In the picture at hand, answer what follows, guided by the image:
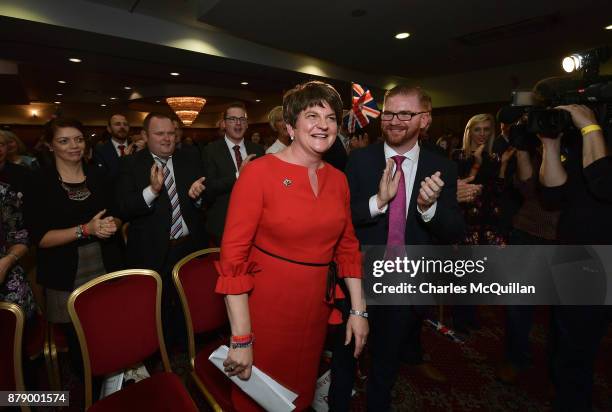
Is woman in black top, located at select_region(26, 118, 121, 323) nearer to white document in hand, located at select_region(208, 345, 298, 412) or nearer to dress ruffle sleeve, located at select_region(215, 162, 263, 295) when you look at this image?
dress ruffle sleeve, located at select_region(215, 162, 263, 295)

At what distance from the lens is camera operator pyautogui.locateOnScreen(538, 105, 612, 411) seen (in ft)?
→ 4.65

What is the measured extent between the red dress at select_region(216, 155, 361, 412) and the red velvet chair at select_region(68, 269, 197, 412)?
373mm

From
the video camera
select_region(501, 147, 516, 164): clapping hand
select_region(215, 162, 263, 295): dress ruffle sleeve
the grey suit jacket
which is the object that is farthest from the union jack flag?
select_region(215, 162, 263, 295): dress ruffle sleeve

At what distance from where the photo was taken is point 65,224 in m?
1.95

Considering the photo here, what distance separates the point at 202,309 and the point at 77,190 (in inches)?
44.2

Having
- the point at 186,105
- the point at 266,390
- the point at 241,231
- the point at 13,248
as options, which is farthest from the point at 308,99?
the point at 186,105

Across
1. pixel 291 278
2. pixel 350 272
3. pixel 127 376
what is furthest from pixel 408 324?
pixel 127 376

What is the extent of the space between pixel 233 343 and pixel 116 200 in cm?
157

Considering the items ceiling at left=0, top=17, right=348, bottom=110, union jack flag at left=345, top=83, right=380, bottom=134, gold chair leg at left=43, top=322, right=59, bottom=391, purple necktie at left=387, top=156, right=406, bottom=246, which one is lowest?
gold chair leg at left=43, top=322, right=59, bottom=391

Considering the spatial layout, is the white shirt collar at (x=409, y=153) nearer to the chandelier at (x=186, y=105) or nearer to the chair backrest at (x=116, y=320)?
the chair backrest at (x=116, y=320)

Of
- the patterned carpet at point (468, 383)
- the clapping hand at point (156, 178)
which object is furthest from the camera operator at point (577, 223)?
the clapping hand at point (156, 178)

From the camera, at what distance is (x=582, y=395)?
167 centimetres

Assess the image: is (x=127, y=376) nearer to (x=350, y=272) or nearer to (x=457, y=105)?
(x=350, y=272)

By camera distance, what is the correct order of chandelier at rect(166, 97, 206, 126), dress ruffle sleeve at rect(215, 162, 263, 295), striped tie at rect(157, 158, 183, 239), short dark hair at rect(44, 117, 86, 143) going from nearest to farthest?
dress ruffle sleeve at rect(215, 162, 263, 295) → short dark hair at rect(44, 117, 86, 143) → striped tie at rect(157, 158, 183, 239) → chandelier at rect(166, 97, 206, 126)
